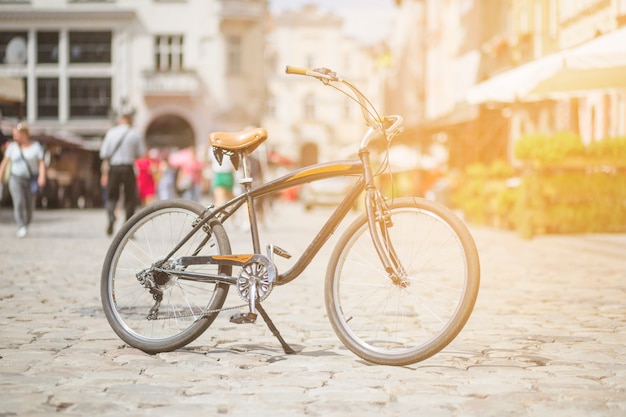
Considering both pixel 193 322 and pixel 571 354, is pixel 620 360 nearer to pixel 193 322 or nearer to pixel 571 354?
pixel 571 354

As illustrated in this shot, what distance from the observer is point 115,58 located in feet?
165

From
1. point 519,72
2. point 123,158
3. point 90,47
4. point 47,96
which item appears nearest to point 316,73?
point 519,72

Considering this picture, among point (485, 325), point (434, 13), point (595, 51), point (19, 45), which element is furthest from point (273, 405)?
point (434, 13)

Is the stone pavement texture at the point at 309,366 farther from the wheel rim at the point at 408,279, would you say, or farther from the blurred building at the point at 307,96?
the blurred building at the point at 307,96

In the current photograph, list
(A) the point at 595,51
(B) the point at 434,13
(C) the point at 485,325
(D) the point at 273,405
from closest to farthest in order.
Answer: (D) the point at 273,405 < (C) the point at 485,325 < (A) the point at 595,51 < (B) the point at 434,13

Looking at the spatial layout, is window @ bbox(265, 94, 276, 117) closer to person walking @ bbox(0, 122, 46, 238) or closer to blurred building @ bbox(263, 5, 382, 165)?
blurred building @ bbox(263, 5, 382, 165)

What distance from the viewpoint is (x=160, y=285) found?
5.65 m

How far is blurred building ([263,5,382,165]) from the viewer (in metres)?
82.6

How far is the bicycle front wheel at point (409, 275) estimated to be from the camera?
4.95 m

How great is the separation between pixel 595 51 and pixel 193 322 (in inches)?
313

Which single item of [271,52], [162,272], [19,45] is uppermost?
[271,52]

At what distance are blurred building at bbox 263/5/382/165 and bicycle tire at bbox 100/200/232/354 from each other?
75.9 metres

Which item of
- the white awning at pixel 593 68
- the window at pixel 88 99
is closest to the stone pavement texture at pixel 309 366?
the white awning at pixel 593 68

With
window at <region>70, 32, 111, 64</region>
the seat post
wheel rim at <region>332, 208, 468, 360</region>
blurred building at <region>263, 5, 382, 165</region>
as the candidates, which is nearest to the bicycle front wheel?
wheel rim at <region>332, 208, 468, 360</region>
